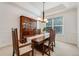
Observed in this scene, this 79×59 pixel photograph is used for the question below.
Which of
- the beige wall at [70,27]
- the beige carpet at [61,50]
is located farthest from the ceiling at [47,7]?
the beige carpet at [61,50]

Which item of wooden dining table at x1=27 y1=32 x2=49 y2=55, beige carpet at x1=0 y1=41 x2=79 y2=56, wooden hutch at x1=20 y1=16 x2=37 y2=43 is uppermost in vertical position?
wooden hutch at x1=20 y1=16 x2=37 y2=43

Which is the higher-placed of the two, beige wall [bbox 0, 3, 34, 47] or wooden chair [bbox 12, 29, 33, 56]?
beige wall [bbox 0, 3, 34, 47]

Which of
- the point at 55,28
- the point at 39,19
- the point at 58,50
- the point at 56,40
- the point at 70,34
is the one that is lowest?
the point at 58,50

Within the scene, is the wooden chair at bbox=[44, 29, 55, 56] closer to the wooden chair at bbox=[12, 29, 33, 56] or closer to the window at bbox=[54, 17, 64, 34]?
the window at bbox=[54, 17, 64, 34]

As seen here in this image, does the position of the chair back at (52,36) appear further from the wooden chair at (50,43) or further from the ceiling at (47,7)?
the ceiling at (47,7)

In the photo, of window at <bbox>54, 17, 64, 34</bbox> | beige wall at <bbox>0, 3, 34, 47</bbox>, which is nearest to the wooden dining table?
window at <bbox>54, 17, 64, 34</bbox>

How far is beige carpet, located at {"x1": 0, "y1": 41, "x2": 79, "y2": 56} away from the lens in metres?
1.44

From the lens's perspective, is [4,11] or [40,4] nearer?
[4,11]

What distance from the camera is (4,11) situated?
141cm

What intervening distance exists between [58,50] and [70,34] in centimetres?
34

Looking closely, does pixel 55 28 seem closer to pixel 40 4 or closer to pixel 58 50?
pixel 58 50

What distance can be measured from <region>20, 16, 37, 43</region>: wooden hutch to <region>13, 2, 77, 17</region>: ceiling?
16cm

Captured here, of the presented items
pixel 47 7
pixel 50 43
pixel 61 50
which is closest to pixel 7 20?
pixel 47 7

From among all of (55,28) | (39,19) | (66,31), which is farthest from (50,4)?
(66,31)
